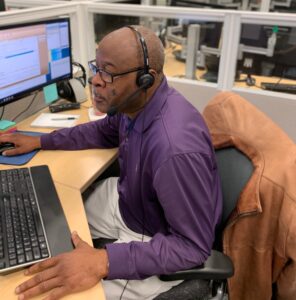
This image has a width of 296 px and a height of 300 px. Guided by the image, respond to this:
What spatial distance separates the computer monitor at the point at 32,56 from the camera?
1.30m

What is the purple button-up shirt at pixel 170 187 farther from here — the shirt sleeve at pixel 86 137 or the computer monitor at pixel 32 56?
the computer monitor at pixel 32 56

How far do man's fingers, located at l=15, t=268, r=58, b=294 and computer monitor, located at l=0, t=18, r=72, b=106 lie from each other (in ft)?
2.73

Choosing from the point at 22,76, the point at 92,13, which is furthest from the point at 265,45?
the point at 22,76

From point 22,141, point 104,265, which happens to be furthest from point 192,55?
point 104,265

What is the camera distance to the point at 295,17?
1.47 m

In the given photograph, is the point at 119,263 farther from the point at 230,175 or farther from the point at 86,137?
the point at 86,137

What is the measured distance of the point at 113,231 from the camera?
Result: 1178 mm

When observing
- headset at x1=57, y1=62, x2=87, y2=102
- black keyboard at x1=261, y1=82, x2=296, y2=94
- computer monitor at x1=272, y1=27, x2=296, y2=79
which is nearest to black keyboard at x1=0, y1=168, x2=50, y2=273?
headset at x1=57, y1=62, x2=87, y2=102

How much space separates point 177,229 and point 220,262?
0.17 m

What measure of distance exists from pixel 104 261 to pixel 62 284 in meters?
0.11

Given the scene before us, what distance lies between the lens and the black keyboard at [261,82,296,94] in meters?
1.84

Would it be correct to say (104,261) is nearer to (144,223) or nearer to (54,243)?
(54,243)

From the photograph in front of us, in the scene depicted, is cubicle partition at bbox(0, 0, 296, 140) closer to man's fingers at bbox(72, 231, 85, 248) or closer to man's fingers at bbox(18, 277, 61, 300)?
man's fingers at bbox(72, 231, 85, 248)

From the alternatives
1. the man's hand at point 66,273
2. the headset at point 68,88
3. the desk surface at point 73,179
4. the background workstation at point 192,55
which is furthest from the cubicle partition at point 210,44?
the man's hand at point 66,273
